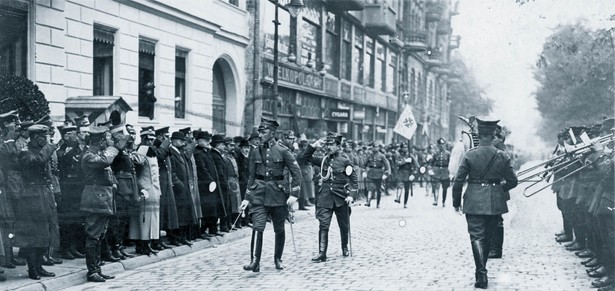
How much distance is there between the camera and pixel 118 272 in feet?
32.2

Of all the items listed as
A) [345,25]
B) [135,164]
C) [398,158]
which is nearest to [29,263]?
[135,164]

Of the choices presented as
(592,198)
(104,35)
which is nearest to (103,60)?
(104,35)

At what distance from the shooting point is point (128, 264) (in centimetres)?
1013

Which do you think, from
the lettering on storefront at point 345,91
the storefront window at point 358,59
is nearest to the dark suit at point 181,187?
the lettering on storefront at point 345,91

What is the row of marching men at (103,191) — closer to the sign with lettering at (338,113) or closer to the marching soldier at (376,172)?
the marching soldier at (376,172)

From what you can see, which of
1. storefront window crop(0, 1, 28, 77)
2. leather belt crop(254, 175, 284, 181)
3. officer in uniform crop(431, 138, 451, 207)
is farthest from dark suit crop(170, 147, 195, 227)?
officer in uniform crop(431, 138, 451, 207)

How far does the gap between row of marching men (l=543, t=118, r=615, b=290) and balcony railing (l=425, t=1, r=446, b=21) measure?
3572 centimetres

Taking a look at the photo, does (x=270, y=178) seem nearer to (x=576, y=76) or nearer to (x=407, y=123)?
(x=407, y=123)

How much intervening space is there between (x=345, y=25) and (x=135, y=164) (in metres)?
22.7

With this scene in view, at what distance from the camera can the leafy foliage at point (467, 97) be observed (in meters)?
63.6

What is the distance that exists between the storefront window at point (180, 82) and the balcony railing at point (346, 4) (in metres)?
11.9

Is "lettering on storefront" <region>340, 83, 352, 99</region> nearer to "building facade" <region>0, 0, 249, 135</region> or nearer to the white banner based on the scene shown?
the white banner

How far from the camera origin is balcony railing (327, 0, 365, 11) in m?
29.3

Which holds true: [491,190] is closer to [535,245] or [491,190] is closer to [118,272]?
[535,245]
